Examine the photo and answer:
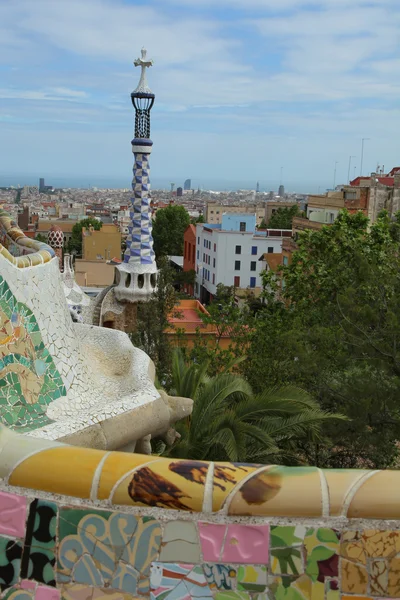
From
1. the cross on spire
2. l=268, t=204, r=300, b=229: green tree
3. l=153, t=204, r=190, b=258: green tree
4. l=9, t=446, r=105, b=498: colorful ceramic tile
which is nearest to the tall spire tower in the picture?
the cross on spire

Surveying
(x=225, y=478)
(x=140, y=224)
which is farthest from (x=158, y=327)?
(x=225, y=478)

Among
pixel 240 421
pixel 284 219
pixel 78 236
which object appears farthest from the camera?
pixel 78 236

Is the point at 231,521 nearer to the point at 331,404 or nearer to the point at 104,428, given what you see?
the point at 104,428

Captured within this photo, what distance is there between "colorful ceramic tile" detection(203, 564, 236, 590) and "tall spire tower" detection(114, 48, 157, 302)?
12579 millimetres

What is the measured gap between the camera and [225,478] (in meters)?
2.25

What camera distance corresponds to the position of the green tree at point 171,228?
55.9m

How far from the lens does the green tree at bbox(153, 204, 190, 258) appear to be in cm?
5594

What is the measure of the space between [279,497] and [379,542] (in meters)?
0.32

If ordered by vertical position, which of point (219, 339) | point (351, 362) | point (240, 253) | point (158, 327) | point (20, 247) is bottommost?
point (240, 253)

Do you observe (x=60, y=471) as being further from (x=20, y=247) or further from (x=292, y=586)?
(x=20, y=247)

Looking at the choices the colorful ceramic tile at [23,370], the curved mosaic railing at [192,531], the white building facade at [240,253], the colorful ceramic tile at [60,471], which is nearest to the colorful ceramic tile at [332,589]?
the curved mosaic railing at [192,531]

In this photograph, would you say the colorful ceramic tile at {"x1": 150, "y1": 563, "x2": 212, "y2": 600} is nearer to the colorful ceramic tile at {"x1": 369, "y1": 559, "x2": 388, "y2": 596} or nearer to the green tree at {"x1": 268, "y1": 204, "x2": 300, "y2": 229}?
the colorful ceramic tile at {"x1": 369, "y1": 559, "x2": 388, "y2": 596}

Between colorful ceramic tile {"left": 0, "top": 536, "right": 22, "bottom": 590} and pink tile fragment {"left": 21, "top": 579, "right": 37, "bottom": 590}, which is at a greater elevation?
colorful ceramic tile {"left": 0, "top": 536, "right": 22, "bottom": 590}

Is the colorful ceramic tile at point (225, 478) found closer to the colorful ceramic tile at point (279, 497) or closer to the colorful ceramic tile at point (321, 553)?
the colorful ceramic tile at point (279, 497)
